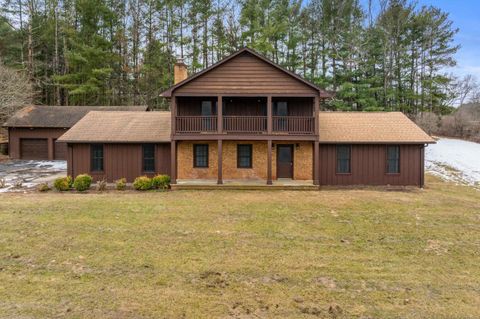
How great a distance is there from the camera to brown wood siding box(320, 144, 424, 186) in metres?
17.0

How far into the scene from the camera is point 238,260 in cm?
712

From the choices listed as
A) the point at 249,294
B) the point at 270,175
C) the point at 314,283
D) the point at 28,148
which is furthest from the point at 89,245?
the point at 28,148

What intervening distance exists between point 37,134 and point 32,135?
0.45m

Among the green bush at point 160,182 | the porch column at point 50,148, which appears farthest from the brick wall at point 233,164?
the porch column at point 50,148

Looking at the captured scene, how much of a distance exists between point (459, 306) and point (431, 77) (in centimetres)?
3737

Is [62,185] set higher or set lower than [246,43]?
lower

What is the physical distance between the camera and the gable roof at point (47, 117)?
2814 centimetres

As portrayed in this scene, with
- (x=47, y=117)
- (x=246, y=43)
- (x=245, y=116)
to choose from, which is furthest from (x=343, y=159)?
(x=47, y=117)

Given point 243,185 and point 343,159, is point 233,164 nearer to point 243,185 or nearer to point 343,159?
point 243,185

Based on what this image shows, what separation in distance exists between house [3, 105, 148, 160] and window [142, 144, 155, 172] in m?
14.2

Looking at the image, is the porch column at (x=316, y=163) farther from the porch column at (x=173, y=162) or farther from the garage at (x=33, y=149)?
the garage at (x=33, y=149)

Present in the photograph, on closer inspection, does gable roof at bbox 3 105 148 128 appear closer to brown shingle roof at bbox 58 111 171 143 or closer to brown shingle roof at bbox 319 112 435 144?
brown shingle roof at bbox 58 111 171 143

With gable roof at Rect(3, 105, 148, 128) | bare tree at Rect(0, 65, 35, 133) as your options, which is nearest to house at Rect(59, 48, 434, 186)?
gable roof at Rect(3, 105, 148, 128)

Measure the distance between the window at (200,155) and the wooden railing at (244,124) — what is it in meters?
1.69
